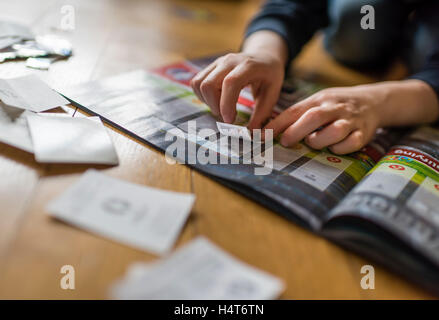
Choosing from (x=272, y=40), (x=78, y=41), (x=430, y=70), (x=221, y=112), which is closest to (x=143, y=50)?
(x=78, y=41)

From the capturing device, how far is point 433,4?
101 cm

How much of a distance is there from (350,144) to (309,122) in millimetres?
83

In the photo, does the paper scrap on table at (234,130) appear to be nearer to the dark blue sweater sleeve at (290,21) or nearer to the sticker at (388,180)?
the sticker at (388,180)

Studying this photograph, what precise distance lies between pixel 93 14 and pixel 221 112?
96cm

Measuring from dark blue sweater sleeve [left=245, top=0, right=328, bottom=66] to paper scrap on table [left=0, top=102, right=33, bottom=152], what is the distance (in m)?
0.59

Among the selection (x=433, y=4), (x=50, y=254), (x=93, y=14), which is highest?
(x=433, y=4)

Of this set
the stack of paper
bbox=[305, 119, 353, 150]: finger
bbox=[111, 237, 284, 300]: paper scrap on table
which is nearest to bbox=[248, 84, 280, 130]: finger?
bbox=[305, 119, 353, 150]: finger

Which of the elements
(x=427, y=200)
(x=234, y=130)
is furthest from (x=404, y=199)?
(x=234, y=130)

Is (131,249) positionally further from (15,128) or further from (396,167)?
(396,167)

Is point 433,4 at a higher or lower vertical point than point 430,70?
higher

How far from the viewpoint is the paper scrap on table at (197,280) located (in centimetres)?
34

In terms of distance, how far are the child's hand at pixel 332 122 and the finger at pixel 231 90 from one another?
77 millimetres

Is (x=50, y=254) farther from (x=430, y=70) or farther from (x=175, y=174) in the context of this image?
(x=430, y=70)

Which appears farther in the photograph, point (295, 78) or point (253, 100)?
point (295, 78)
